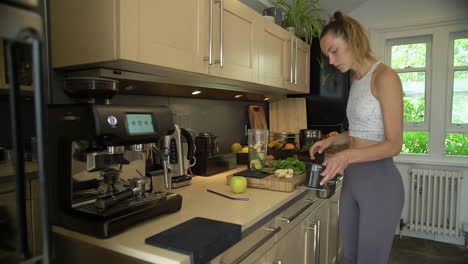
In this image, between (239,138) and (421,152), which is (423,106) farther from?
(239,138)

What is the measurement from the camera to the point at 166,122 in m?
1.09

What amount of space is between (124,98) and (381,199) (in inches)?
53.0

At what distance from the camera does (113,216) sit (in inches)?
38.4

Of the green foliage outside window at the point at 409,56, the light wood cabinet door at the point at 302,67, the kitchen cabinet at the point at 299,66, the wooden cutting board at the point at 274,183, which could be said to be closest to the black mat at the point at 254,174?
the wooden cutting board at the point at 274,183

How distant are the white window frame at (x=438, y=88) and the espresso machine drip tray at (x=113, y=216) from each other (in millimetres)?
3140

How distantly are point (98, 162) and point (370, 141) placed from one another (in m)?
1.22

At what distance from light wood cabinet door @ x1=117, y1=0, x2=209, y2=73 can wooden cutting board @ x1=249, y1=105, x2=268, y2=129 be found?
1.42m

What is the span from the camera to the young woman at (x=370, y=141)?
4.67 feet

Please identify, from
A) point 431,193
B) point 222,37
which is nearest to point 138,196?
point 222,37

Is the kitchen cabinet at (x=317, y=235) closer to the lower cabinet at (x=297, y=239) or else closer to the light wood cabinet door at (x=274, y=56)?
the lower cabinet at (x=297, y=239)

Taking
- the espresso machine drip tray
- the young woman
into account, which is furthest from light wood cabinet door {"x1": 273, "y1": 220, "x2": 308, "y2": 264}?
the espresso machine drip tray

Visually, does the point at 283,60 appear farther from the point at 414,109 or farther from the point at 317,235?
the point at 414,109

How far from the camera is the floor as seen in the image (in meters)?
2.96

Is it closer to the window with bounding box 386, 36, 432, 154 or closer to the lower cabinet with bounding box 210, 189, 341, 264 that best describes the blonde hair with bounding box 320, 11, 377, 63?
the lower cabinet with bounding box 210, 189, 341, 264
